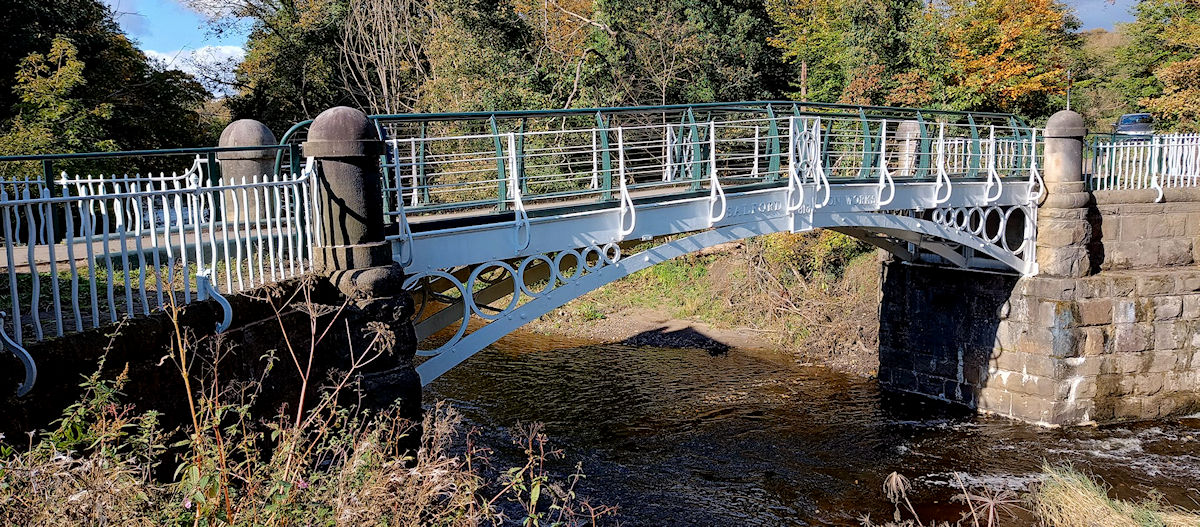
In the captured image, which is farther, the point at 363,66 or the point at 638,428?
the point at 363,66

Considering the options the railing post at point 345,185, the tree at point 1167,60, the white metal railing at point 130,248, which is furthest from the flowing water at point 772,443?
the tree at point 1167,60

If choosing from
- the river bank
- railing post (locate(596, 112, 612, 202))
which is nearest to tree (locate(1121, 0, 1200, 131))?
the river bank

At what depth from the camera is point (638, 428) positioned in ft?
42.0

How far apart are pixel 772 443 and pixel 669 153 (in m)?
4.47

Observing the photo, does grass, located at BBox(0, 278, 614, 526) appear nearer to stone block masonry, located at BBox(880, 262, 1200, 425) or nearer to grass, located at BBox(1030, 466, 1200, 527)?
grass, located at BBox(1030, 466, 1200, 527)

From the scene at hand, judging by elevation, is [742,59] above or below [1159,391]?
above

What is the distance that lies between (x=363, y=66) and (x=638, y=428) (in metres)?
16.0

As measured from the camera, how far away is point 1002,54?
915 inches

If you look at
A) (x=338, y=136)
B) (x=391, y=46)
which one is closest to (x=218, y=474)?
(x=338, y=136)

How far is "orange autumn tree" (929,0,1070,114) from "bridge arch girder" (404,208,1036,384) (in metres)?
12.1

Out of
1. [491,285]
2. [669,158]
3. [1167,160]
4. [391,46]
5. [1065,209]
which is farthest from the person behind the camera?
[391,46]

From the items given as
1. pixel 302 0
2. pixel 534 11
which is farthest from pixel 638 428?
pixel 302 0

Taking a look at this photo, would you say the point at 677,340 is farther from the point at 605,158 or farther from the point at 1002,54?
the point at 1002,54

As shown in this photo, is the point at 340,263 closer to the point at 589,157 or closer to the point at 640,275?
the point at 589,157
